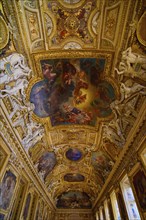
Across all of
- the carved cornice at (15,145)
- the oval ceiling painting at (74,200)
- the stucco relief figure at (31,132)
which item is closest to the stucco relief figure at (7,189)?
the carved cornice at (15,145)

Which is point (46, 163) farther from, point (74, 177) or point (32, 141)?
point (74, 177)

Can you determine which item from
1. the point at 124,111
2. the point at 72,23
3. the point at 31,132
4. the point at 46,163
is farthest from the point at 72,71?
the point at 46,163

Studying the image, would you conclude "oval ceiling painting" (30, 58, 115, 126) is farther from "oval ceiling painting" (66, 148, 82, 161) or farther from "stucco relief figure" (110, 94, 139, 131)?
"oval ceiling painting" (66, 148, 82, 161)

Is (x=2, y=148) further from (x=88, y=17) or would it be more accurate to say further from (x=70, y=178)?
(x=70, y=178)

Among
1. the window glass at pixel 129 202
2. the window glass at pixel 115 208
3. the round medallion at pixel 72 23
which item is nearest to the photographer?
the round medallion at pixel 72 23

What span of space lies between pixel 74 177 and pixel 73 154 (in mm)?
6216

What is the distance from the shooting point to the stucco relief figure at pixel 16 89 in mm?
6912

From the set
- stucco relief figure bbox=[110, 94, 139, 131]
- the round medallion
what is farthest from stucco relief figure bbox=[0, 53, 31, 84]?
stucco relief figure bbox=[110, 94, 139, 131]

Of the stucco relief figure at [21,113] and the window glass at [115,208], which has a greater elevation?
the stucco relief figure at [21,113]

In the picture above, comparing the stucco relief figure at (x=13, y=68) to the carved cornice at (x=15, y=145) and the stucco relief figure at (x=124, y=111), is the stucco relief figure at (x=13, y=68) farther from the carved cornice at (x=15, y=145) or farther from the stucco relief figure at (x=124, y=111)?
the stucco relief figure at (x=124, y=111)

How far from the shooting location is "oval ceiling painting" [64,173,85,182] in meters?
18.6

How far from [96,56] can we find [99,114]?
4211 millimetres

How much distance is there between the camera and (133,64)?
6738 millimetres

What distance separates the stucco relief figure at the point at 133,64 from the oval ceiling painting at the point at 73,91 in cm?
141
